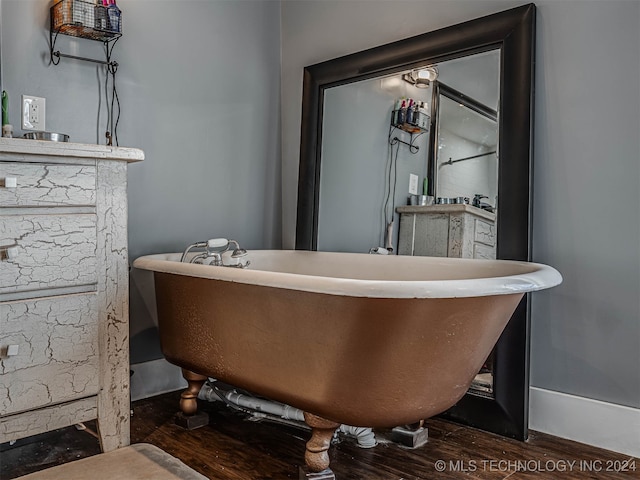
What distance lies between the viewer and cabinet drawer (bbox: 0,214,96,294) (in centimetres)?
144

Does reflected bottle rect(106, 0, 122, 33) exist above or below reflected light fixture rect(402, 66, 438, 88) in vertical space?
above

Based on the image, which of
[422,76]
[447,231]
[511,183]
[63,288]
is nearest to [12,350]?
[63,288]

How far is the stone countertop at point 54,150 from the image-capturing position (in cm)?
141

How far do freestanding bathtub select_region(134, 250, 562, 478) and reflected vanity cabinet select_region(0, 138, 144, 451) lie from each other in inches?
9.6

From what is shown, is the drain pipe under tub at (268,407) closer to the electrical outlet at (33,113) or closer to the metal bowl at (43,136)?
the metal bowl at (43,136)

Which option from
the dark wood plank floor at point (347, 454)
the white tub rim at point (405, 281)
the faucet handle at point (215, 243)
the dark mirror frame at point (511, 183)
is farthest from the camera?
the faucet handle at point (215, 243)

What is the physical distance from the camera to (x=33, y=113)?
1.97 metres

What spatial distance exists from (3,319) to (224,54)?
1.64 meters

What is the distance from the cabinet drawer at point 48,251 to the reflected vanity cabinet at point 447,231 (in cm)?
124

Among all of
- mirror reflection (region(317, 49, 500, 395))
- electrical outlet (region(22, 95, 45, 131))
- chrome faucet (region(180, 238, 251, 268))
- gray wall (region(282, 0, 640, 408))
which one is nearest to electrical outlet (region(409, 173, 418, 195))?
mirror reflection (region(317, 49, 500, 395))

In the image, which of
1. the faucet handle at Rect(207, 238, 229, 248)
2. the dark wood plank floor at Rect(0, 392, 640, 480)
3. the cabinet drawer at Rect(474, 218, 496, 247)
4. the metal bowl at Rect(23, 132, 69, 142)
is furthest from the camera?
the faucet handle at Rect(207, 238, 229, 248)

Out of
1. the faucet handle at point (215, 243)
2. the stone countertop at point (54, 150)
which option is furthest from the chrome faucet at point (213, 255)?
the stone countertop at point (54, 150)

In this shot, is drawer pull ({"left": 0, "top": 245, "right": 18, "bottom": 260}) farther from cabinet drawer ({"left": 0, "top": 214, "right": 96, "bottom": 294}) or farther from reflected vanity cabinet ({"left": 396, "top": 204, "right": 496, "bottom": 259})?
reflected vanity cabinet ({"left": 396, "top": 204, "right": 496, "bottom": 259})

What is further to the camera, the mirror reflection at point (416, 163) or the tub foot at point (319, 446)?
the mirror reflection at point (416, 163)
